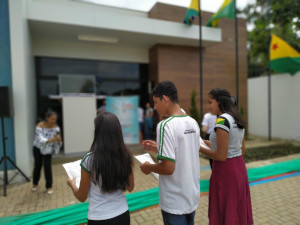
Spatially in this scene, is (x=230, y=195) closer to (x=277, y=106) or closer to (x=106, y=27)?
(x=106, y=27)

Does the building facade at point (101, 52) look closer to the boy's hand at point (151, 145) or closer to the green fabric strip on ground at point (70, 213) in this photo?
the green fabric strip on ground at point (70, 213)

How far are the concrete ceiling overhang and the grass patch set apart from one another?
13.8ft

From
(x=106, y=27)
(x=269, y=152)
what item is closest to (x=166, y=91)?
(x=106, y=27)

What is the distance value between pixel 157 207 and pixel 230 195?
1.63m

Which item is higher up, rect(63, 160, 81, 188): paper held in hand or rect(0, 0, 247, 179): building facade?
rect(0, 0, 247, 179): building facade

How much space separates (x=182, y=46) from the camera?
26.9 feet

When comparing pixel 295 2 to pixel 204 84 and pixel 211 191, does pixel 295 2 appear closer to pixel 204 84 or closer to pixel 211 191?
pixel 204 84

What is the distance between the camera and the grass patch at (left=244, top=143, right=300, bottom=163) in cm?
607

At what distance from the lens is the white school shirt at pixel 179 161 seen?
4.49ft

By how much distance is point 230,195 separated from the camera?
73.1 inches

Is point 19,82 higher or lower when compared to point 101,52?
lower

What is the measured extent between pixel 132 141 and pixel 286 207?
4955 millimetres

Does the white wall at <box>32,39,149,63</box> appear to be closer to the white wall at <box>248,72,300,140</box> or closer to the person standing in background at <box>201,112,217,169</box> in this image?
the person standing in background at <box>201,112,217,169</box>

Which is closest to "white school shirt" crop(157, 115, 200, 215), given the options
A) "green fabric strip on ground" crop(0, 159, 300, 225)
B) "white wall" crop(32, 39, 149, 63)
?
"green fabric strip on ground" crop(0, 159, 300, 225)
